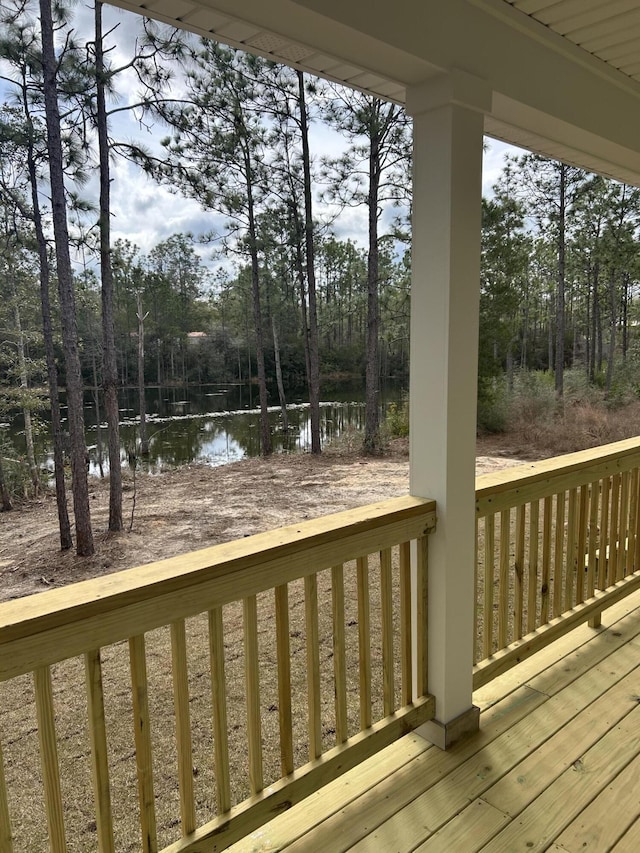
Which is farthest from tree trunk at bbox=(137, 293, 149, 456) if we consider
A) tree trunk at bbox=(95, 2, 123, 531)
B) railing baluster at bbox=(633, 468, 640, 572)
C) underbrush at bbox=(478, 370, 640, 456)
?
railing baluster at bbox=(633, 468, 640, 572)

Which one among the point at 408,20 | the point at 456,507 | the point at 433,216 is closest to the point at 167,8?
the point at 408,20

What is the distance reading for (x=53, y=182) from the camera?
6574 millimetres

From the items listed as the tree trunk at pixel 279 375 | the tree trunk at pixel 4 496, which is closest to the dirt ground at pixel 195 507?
the tree trunk at pixel 4 496

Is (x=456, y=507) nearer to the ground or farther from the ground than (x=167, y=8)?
nearer to the ground

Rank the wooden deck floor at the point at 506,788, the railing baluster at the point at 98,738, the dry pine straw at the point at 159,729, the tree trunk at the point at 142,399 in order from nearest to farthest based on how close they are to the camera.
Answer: the railing baluster at the point at 98,738, the wooden deck floor at the point at 506,788, the dry pine straw at the point at 159,729, the tree trunk at the point at 142,399

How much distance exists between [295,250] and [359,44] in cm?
1208

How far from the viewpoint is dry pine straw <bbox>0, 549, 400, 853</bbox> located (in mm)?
2486

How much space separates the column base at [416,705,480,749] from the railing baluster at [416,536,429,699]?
4.3 inches

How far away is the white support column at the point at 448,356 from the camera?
164 cm

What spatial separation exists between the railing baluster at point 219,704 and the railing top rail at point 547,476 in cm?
95

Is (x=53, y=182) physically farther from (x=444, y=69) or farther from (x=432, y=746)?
(x=432, y=746)

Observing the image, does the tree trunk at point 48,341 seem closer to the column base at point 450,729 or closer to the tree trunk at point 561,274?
the column base at point 450,729

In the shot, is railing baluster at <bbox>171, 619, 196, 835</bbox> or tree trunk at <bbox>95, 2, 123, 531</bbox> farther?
tree trunk at <bbox>95, 2, 123, 531</bbox>

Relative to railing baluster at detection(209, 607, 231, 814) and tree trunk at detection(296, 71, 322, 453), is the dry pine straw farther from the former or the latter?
tree trunk at detection(296, 71, 322, 453)
